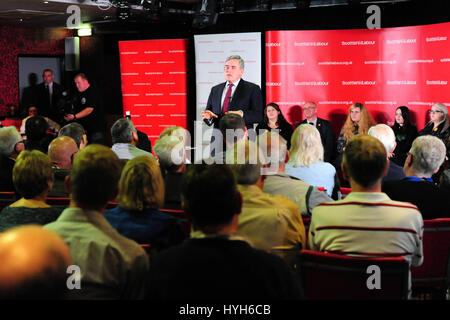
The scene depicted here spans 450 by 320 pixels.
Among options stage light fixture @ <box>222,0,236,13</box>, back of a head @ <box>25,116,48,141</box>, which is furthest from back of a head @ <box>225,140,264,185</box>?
stage light fixture @ <box>222,0,236,13</box>

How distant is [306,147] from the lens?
13.6ft

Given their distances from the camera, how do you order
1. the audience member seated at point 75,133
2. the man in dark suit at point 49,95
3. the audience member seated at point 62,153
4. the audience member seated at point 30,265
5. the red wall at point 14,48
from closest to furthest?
the audience member seated at point 30,265 < the audience member seated at point 62,153 < the audience member seated at point 75,133 < the man in dark suit at point 49,95 < the red wall at point 14,48

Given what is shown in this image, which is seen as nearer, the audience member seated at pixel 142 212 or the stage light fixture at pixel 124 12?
the audience member seated at pixel 142 212

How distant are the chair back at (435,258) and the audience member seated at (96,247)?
153 centimetres

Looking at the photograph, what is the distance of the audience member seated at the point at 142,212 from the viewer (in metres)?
2.54

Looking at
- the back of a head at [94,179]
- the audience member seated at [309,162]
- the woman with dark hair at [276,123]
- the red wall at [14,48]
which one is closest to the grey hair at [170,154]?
the audience member seated at [309,162]

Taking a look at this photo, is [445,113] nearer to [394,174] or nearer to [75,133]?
[394,174]

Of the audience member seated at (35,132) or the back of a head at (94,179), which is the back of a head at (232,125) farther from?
the back of a head at (94,179)

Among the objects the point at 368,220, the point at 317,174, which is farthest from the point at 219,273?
the point at 317,174

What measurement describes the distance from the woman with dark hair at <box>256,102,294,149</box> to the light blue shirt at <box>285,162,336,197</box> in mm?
4080

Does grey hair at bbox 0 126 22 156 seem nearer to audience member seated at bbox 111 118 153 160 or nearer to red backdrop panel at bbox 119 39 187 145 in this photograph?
audience member seated at bbox 111 118 153 160

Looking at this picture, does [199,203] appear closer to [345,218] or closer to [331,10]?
[345,218]
